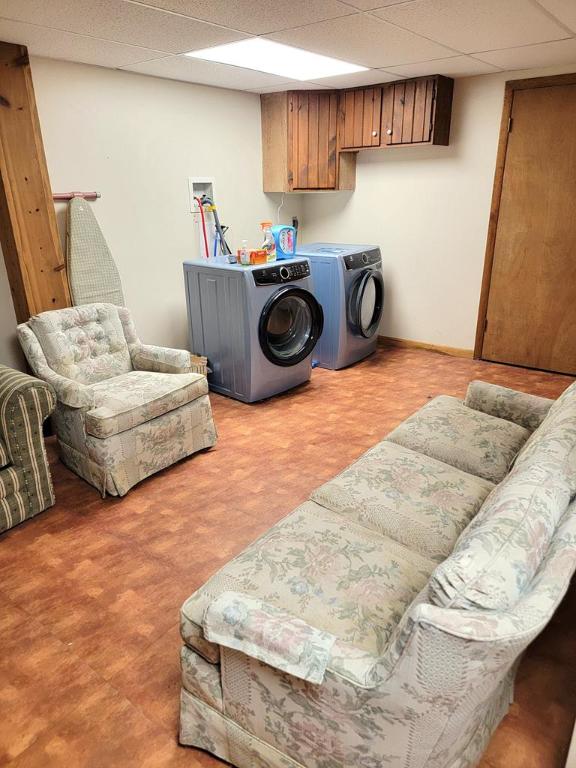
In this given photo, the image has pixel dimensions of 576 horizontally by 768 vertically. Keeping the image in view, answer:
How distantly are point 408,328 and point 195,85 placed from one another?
108 inches

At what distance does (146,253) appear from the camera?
398cm

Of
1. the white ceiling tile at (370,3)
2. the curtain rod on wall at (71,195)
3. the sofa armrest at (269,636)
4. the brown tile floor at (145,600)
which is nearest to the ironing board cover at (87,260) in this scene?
the curtain rod on wall at (71,195)

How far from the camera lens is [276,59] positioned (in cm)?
331

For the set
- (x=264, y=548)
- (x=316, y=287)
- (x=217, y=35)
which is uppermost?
(x=217, y=35)

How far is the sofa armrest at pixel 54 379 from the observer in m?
2.59

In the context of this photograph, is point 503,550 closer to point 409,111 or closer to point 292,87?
point 409,111

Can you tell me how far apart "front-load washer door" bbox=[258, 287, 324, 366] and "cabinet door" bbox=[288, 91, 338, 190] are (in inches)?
54.9

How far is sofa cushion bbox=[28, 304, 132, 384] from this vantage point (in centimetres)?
287

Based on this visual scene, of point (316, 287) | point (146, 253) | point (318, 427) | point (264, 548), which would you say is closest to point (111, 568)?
point (264, 548)

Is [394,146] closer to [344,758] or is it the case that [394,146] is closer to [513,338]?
[513,338]

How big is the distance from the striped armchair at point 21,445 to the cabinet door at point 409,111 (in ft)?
11.0

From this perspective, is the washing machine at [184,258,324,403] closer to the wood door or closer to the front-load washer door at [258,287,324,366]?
the front-load washer door at [258,287,324,366]

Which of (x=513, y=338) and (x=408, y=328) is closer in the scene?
(x=513, y=338)

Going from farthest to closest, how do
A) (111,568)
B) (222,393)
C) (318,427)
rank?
1. (222,393)
2. (318,427)
3. (111,568)
